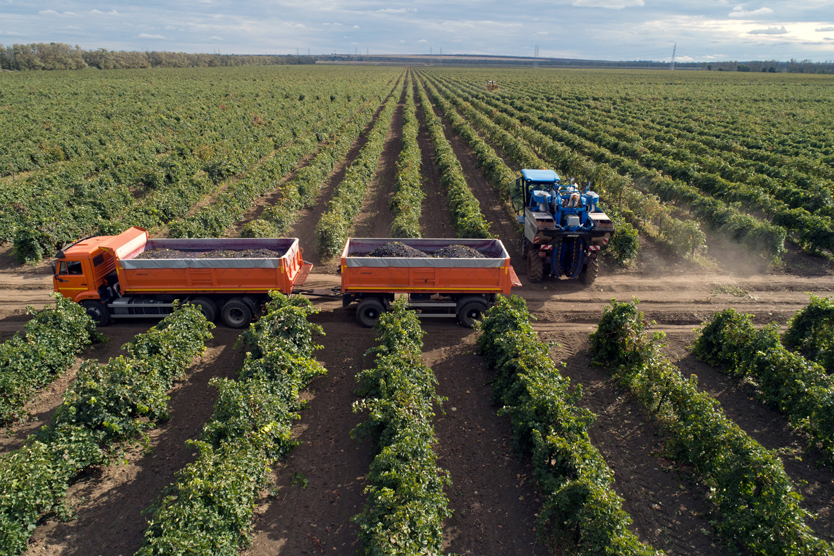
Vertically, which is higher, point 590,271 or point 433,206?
point 433,206

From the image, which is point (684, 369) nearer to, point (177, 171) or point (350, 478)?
point (350, 478)

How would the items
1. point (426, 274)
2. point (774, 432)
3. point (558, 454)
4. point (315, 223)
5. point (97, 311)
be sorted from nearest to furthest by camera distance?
point (558, 454) < point (774, 432) < point (426, 274) < point (97, 311) < point (315, 223)

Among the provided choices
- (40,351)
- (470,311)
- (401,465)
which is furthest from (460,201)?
(40,351)

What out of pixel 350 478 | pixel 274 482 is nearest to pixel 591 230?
pixel 350 478

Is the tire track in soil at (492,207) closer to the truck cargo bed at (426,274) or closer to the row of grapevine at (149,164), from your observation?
the truck cargo bed at (426,274)

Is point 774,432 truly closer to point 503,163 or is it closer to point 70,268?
point 70,268

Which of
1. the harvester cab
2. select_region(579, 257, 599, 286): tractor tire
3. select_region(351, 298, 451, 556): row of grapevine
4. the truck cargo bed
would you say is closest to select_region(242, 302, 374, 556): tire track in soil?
select_region(351, 298, 451, 556): row of grapevine

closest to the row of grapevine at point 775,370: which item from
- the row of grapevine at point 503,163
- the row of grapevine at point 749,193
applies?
the row of grapevine at point 503,163

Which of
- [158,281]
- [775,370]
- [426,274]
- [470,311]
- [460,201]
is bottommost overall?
[470,311]
